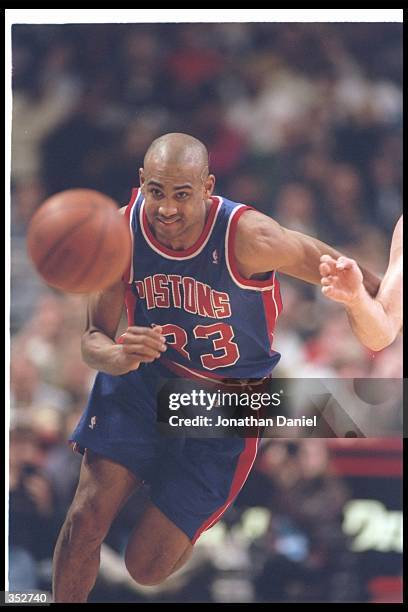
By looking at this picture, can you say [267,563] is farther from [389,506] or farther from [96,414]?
[96,414]

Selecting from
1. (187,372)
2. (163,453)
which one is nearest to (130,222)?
(187,372)

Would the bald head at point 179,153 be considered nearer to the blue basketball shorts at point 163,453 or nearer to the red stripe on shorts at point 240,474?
the blue basketball shorts at point 163,453

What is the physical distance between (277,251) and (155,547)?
1300 mm

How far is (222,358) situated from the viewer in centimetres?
425

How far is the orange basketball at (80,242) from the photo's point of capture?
13.1 ft

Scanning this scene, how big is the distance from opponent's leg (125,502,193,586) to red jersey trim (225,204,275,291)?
38.4 inches

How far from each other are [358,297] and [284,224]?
0.43 m

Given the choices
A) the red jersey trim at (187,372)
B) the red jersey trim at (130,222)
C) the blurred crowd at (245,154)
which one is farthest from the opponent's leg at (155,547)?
the red jersey trim at (130,222)

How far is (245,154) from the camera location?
4.33m

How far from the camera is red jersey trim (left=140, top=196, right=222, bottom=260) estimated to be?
13.8 ft

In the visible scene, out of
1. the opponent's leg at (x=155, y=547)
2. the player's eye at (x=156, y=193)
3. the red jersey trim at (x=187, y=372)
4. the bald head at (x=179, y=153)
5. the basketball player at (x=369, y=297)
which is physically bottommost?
the opponent's leg at (x=155, y=547)

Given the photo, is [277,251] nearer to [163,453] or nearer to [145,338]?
[145,338]

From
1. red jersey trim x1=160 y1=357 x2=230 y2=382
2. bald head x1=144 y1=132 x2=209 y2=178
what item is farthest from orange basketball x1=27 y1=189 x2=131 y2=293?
red jersey trim x1=160 y1=357 x2=230 y2=382
